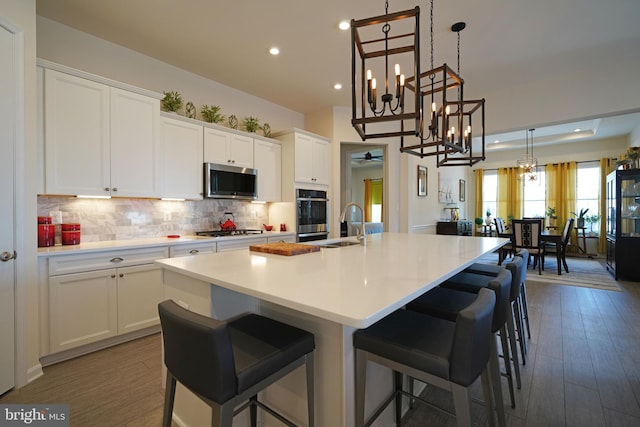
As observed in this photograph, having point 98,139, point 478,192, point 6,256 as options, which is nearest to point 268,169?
point 98,139

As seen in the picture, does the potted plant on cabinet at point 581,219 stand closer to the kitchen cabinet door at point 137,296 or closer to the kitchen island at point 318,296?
the kitchen island at point 318,296

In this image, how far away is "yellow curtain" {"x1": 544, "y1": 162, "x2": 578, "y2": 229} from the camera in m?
7.56

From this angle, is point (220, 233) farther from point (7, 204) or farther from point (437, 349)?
point (437, 349)

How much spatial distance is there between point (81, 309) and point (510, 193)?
9.82m

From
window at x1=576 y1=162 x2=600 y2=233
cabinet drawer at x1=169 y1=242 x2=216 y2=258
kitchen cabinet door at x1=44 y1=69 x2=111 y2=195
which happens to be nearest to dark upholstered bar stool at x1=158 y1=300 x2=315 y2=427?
cabinet drawer at x1=169 y1=242 x2=216 y2=258

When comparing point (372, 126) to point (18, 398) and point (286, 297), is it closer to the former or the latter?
point (286, 297)

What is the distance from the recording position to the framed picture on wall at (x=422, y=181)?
6.17 m

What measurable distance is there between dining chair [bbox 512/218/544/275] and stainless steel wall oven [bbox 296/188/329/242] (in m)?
3.74

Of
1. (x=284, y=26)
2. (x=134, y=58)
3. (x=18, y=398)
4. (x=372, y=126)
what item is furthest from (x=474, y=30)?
A: (x=18, y=398)

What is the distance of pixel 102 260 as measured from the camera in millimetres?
2463

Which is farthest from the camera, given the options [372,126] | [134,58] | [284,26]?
[372,126]

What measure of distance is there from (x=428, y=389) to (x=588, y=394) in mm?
1011

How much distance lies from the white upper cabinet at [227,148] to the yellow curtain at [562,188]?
8221 millimetres

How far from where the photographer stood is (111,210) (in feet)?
9.78
